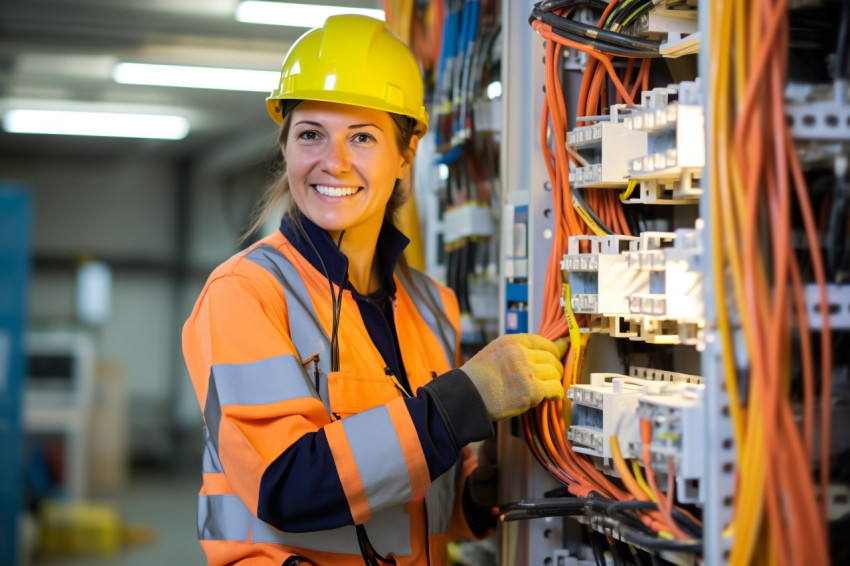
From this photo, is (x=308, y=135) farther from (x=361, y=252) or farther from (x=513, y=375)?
(x=513, y=375)

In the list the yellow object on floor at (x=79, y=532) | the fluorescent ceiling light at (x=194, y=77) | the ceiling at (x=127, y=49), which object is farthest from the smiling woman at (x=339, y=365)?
the yellow object on floor at (x=79, y=532)

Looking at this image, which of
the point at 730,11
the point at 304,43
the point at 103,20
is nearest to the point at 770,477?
the point at 730,11

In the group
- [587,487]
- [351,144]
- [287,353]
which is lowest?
[587,487]

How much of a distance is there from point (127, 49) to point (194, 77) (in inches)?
27.4

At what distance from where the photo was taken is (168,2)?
4.54m

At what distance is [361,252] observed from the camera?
1.62 meters

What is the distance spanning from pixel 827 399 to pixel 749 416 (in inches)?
3.5

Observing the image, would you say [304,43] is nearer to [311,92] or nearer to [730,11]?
[311,92]

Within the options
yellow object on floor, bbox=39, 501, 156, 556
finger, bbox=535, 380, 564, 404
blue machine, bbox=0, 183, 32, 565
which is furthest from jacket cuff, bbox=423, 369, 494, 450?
yellow object on floor, bbox=39, 501, 156, 556

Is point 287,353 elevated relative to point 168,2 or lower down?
lower down

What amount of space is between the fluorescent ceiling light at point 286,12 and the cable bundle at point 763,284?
357 cm

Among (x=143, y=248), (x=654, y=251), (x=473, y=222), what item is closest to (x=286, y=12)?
(x=473, y=222)

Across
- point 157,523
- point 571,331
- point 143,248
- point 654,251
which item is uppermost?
point 143,248

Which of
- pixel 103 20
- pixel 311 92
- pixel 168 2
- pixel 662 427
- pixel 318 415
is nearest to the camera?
pixel 662 427
